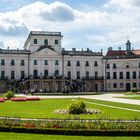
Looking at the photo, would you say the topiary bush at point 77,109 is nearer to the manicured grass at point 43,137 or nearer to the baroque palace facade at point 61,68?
the manicured grass at point 43,137

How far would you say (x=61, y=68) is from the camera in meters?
95.4

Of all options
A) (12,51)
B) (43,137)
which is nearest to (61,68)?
→ (12,51)

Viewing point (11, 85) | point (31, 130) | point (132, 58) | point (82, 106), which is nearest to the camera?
point (31, 130)

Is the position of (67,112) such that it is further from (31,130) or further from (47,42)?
(47,42)

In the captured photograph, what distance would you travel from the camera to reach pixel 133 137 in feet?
55.0

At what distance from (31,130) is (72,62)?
7896 cm

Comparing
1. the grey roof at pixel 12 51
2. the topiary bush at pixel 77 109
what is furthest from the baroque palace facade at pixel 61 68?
the topiary bush at pixel 77 109

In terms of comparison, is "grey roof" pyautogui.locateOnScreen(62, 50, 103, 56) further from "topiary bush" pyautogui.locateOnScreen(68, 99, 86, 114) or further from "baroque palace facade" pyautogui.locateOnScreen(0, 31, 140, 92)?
"topiary bush" pyautogui.locateOnScreen(68, 99, 86, 114)

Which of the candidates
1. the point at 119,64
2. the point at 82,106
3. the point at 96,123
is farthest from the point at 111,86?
the point at 96,123

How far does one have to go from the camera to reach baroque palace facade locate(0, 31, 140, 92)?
9131 centimetres

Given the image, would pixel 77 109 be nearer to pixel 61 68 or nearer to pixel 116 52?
pixel 61 68

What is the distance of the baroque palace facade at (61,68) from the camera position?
91.3m

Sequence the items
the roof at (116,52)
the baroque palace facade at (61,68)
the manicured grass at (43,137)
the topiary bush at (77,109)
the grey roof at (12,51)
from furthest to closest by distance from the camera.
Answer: the roof at (116,52), the grey roof at (12,51), the baroque palace facade at (61,68), the topiary bush at (77,109), the manicured grass at (43,137)

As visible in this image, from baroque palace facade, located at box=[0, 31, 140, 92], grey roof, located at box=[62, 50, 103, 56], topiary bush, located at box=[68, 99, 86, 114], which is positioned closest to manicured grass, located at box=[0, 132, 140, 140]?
topiary bush, located at box=[68, 99, 86, 114]
